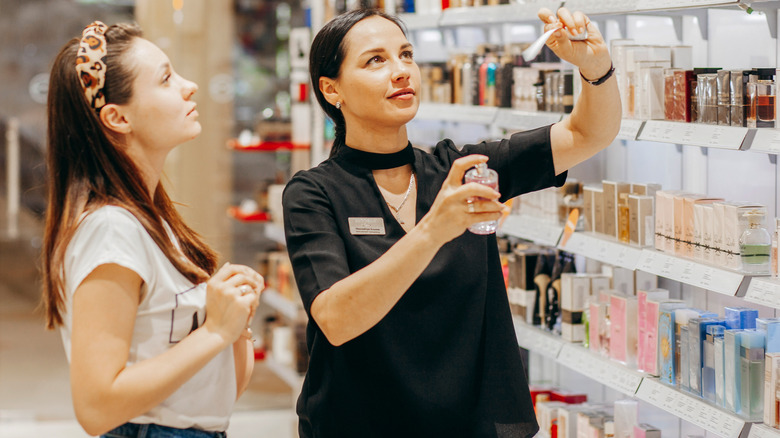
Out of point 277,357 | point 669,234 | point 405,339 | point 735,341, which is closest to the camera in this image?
point 405,339

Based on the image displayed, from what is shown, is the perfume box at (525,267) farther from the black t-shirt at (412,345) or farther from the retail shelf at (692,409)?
the black t-shirt at (412,345)

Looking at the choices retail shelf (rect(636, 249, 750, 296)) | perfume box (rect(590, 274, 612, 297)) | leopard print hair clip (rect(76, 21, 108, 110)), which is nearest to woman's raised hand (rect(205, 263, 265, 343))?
leopard print hair clip (rect(76, 21, 108, 110))

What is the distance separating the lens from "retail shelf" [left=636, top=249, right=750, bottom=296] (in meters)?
2.40

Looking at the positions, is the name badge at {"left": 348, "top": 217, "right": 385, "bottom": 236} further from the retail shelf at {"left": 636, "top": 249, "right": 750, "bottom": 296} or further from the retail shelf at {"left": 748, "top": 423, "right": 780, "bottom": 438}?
the retail shelf at {"left": 748, "top": 423, "right": 780, "bottom": 438}

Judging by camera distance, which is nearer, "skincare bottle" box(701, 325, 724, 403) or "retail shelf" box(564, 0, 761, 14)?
"retail shelf" box(564, 0, 761, 14)

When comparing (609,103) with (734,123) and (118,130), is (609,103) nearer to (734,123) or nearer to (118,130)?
(734,123)

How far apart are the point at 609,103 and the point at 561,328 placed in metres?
1.55

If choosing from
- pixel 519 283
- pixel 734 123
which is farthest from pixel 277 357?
pixel 734 123

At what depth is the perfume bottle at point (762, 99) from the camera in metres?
2.37

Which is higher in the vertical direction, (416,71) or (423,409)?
(416,71)

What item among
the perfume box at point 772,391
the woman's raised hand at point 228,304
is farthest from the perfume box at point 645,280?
the woman's raised hand at point 228,304

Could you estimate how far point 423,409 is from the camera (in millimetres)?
1903

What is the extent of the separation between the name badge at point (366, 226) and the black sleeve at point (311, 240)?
36mm

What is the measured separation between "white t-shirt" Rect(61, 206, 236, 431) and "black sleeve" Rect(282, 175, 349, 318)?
0.25 metres
